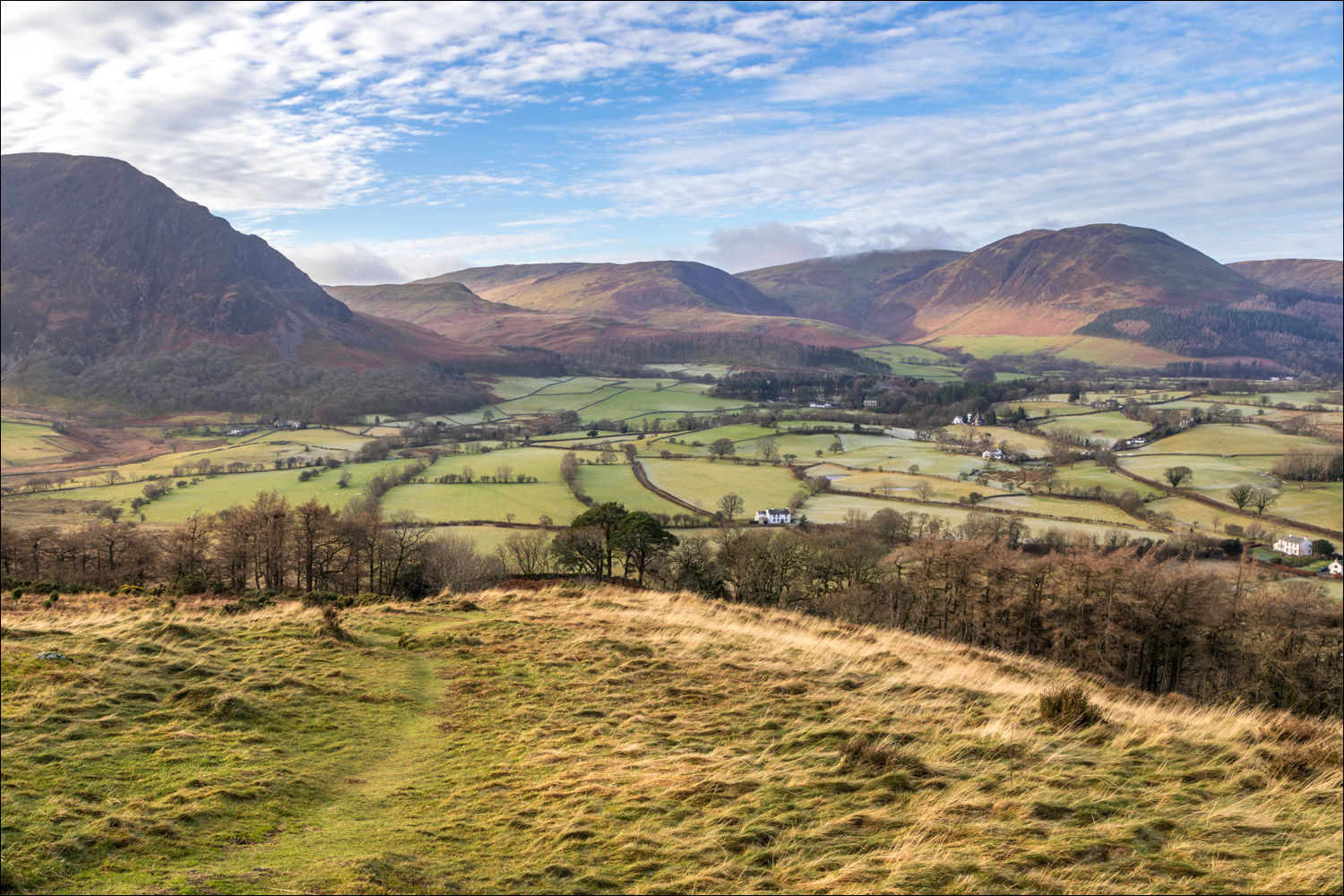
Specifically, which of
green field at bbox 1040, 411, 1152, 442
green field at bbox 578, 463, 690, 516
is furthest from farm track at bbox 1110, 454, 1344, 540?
green field at bbox 578, 463, 690, 516

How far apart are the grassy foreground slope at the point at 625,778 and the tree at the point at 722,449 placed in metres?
82.0

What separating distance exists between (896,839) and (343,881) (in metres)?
6.34

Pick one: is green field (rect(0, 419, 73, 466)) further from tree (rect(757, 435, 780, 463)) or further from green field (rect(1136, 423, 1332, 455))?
green field (rect(1136, 423, 1332, 455))

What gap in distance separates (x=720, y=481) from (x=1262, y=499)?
56828 mm

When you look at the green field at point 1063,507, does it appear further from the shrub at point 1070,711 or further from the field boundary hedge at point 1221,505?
the shrub at point 1070,711

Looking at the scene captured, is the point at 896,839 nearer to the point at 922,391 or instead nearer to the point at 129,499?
the point at 129,499

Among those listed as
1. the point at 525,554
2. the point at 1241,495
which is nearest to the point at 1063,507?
the point at 1241,495

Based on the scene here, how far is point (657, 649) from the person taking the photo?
61.2 feet

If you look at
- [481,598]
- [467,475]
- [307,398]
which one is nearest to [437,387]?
[307,398]

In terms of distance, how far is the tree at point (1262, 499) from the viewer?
233 ft

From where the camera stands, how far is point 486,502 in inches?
2778

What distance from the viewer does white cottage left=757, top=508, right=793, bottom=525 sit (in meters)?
67.6

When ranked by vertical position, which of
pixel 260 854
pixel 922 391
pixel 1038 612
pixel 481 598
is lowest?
pixel 1038 612

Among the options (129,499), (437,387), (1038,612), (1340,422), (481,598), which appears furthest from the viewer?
(437,387)
